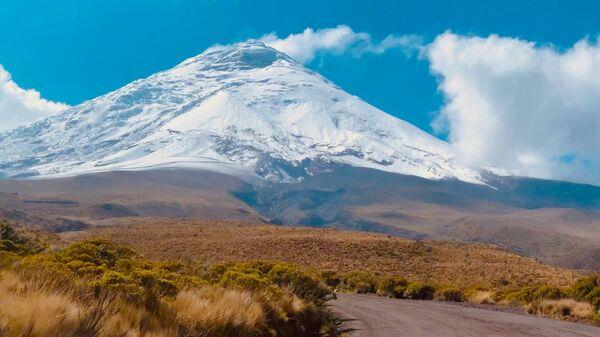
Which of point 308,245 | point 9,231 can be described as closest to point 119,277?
point 9,231

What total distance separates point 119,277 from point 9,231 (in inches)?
957

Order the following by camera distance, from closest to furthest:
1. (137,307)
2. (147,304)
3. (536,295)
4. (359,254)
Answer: (137,307)
(147,304)
(536,295)
(359,254)

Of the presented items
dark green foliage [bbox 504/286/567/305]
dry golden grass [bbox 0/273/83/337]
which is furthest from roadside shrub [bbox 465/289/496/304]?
dry golden grass [bbox 0/273/83/337]

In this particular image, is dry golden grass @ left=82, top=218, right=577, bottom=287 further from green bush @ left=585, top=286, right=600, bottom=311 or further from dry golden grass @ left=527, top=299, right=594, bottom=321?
dry golden grass @ left=527, top=299, right=594, bottom=321

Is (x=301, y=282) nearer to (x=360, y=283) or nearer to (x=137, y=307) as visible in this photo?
(x=137, y=307)

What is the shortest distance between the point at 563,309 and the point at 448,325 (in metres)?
7.56

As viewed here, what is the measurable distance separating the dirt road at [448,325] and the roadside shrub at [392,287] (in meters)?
12.2

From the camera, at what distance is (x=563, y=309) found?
869 inches

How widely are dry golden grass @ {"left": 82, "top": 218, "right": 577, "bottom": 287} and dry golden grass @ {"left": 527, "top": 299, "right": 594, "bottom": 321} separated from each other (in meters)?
26.6

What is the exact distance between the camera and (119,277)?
1109 cm

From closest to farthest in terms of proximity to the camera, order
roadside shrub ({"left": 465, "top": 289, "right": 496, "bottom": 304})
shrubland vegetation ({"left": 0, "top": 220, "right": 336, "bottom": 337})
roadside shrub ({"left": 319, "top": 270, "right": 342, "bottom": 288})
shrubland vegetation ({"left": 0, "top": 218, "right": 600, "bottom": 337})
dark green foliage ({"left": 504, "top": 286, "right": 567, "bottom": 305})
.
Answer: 1. shrubland vegetation ({"left": 0, "top": 220, "right": 336, "bottom": 337})
2. shrubland vegetation ({"left": 0, "top": 218, "right": 600, "bottom": 337})
3. dark green foliage ({"left": 504, "top": 286, "right": 567, "bottom": 305})
4. roadside shrub ({"left": 465, "top": 289, "right": 496, "bottom": 304})
5. roadside shrub ({"left": 319, "top": 270, "right": 342, "bottom": 288})

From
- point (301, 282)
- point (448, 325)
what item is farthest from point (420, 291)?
point (448, 325)

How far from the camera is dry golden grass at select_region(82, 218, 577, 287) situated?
55156 mm

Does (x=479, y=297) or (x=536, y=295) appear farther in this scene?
(x=479, y=297)
